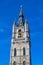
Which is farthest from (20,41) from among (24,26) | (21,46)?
(24,26)

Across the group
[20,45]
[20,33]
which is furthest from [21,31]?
[20,45]

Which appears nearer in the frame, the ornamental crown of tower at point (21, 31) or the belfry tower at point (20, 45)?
the belfry tower at point (20, 45)

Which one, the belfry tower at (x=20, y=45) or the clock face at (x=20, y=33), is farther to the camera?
the clock face at (x=20, y=33)

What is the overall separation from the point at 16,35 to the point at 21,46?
379 centimetres

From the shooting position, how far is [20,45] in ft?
178

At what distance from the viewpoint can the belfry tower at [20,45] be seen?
5244 centimetres

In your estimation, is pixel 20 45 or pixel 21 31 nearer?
pixel 20 45

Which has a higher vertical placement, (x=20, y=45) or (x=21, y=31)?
(x=21, y=31)

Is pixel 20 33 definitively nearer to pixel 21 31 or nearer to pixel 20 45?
pixel 21 31

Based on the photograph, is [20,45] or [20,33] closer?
[20,45]

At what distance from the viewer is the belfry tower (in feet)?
172

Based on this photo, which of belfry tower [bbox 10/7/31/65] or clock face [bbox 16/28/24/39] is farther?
clock face [bbox 16/28/24/39]

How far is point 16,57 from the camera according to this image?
52.9 m

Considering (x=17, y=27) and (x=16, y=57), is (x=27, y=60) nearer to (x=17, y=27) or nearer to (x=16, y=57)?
(x=16, y=57)
